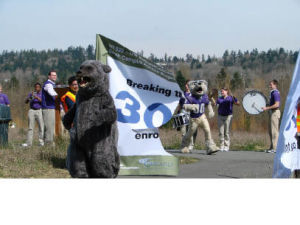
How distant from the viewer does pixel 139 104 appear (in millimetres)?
8695

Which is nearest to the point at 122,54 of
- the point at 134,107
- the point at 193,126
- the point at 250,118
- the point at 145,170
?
the point at 134,107

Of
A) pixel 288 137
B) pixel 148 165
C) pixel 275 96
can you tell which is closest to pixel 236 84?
pixel 275 96

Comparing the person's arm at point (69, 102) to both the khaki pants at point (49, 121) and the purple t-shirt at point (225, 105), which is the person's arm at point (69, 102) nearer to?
the khaki pants at point (49, 121)

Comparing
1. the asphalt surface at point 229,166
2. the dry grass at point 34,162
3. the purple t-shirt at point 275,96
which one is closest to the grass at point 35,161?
the dry grass at point 34,162

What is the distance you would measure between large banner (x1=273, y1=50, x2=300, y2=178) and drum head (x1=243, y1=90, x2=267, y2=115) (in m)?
9.67

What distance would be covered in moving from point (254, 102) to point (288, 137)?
10.2 m

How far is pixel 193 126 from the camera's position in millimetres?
14266

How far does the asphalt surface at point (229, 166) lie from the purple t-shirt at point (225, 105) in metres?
1.55

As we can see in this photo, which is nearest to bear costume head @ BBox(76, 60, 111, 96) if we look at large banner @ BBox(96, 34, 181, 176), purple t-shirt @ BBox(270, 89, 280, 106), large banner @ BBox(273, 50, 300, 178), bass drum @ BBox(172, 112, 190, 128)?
large banner @ BBox(96, 34, 181, 176)

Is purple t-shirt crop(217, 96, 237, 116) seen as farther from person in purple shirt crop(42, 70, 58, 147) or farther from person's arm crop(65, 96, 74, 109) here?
person's arm crop(65, 96, 74, 109)

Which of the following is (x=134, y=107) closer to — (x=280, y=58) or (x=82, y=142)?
(x=82, y=142)

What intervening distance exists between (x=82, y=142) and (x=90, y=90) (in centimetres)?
63

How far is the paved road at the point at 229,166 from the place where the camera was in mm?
10234

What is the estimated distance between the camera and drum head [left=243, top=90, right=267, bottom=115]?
53.4ft
